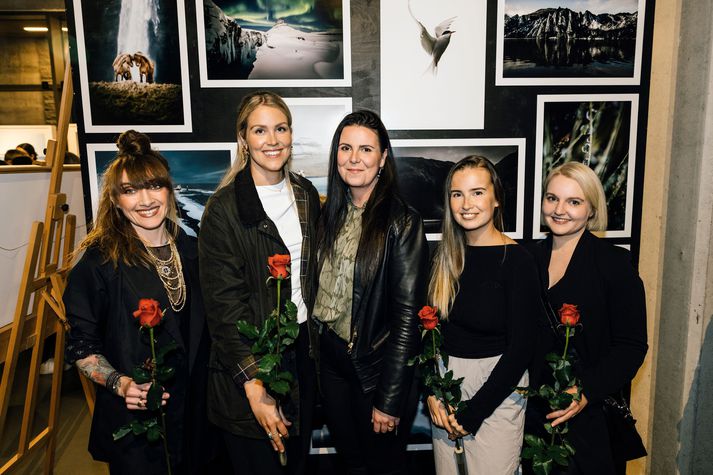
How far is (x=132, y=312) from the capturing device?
1.81 metres

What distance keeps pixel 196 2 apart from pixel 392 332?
226cm

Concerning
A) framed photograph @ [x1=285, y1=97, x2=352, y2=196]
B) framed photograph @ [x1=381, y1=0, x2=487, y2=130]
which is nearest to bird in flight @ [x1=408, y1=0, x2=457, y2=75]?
framed photograph @ [x1=381, y1=0, x2=487, y2=130]

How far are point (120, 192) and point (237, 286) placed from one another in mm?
648

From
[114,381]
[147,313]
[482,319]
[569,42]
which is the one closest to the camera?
[147,313]

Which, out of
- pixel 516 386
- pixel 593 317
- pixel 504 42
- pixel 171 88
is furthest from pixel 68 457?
pixel 504 42

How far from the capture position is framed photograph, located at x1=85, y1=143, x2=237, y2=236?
2717 mm

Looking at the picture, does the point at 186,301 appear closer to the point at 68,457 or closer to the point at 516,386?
the point at 516,386

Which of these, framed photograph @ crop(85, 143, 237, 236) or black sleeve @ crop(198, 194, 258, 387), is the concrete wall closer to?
black sleeve @ crop(198, 194, 258, 387)

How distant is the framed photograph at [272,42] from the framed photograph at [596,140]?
1354 mm

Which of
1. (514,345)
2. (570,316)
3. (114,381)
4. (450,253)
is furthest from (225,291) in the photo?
(570,316)

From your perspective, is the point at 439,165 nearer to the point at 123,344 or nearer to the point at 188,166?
the point at 188,166

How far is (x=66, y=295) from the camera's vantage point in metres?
1.76

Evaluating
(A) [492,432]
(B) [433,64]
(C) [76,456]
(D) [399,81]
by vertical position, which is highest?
(B) [433,64]

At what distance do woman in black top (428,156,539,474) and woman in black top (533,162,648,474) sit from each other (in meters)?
0.23
